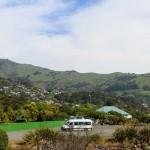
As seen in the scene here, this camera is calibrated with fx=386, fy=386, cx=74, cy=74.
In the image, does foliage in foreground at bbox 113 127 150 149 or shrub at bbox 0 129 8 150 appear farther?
foliage in foreground at bbox 113 127 150 149

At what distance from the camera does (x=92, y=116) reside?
79.8m

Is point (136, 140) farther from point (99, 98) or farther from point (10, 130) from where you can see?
point (99, 98)

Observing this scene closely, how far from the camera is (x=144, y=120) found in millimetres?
71750

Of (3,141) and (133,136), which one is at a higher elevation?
(3,141)

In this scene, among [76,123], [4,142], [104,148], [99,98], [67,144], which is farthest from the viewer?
[99,98]

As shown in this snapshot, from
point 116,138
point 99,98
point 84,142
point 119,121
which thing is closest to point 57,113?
point 119,121

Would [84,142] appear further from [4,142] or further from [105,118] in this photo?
[105,118]

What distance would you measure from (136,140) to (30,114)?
47.5 m

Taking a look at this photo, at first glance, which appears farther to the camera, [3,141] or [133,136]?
[133,136]

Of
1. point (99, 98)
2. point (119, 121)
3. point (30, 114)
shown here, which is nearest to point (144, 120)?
point (119, 121)

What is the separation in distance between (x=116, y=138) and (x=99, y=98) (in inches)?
6221

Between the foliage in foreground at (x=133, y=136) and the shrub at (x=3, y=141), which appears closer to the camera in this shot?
the shrub at (x=3, y=141)

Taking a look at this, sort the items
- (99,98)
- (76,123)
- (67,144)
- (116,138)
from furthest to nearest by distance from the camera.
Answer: (99,98), (76,123), (116,138), (67,144)

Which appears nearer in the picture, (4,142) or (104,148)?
(4,142)
